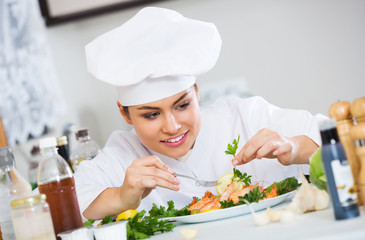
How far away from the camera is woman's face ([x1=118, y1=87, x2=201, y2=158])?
5.28 feet

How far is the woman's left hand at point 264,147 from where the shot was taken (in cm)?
127

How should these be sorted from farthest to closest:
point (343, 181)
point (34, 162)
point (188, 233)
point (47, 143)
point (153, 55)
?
point (34, 162) → point (153, 55) → point (47, 143) → point (188, 233) → point (343, 181)

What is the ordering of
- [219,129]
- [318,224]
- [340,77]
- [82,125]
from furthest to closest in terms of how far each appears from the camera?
[82,125] → [340,77] → [219,129] → [318,224]

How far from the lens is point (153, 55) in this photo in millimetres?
1531

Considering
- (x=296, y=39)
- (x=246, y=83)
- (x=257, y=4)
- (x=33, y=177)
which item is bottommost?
(x=33, y=177)

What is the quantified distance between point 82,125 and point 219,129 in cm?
176

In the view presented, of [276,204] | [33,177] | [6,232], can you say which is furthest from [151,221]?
[33,177]

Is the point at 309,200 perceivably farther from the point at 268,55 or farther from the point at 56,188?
the point at 268,55

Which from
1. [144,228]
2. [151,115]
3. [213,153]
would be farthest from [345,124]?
[213,153]

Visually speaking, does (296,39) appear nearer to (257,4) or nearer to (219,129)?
(257,4)

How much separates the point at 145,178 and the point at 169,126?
297mm

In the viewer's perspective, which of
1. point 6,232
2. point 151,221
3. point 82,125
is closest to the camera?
point 151,221

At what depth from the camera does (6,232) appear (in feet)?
4.29

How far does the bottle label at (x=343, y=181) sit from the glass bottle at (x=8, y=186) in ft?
2.51
